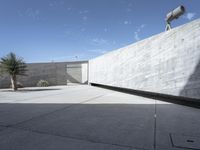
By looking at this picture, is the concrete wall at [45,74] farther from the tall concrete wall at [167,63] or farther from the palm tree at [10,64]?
the tall concrete wall at [167,63]

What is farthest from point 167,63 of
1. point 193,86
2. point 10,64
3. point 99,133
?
point 10,64

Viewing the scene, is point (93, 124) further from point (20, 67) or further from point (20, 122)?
point (20, 67)

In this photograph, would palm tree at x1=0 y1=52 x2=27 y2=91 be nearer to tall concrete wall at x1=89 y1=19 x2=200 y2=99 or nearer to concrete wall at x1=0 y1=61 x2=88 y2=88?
concrete wall at x1=0 y1=61 x2=88 y2=88

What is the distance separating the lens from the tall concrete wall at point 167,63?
501 cm

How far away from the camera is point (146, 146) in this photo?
2.37 meters

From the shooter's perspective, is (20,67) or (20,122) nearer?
(20,122)

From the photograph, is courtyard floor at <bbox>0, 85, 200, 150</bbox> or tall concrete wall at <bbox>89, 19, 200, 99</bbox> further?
tall concrete wall at <bbox>89, 19, 200, 99</bbox>

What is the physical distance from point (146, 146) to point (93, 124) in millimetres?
1390

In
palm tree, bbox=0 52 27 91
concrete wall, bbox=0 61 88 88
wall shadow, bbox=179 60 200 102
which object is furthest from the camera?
concrete wall, bbox=0 61 88 88

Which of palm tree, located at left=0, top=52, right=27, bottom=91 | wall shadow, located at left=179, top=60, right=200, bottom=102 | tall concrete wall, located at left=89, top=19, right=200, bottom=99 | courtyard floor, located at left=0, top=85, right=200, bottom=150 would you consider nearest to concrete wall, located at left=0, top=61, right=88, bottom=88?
palm tree, located at left=0, top=52, right=27, bottom=91

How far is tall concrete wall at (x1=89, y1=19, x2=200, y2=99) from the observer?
16.4 feet

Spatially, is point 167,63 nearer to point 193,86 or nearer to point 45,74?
point 193,86

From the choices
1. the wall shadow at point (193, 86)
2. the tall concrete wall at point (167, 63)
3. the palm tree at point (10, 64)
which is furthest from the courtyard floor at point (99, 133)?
the palm tree at point (10, 64)

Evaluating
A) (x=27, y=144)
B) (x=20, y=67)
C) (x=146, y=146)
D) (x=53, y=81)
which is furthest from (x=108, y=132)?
(x=53, y=81)
